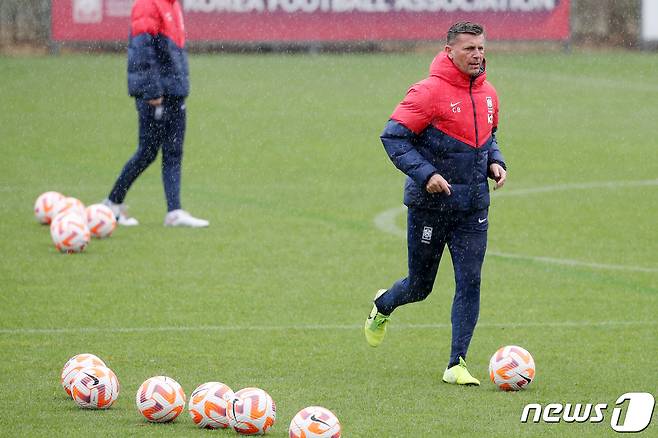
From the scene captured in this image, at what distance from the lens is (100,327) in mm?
10492

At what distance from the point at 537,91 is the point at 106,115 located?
28.5ft

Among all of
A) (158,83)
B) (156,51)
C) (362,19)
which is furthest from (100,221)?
(362,19)

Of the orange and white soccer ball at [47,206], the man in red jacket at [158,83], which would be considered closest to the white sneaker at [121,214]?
the man in red jacket at [158,83]

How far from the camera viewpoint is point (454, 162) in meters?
8.79

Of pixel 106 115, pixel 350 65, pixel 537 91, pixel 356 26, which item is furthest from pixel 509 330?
pixel 356 26

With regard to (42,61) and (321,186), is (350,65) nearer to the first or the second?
(42,61)

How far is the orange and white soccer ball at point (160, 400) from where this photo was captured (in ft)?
25.6

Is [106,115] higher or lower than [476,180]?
lower

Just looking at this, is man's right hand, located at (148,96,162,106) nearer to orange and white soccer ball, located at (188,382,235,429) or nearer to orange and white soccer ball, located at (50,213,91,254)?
orange and white soccer ball, located at (50,213,91,254)

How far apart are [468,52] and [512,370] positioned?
187cm

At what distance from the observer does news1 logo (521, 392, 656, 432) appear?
7.84 metres

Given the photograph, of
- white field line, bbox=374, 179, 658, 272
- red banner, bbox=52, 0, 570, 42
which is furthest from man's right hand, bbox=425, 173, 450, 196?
red banner, bbox=52, 0, 570, 42

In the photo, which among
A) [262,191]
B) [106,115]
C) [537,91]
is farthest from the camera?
[537,91]

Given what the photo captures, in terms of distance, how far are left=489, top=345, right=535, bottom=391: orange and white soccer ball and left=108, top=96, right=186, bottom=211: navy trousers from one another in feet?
22.7
